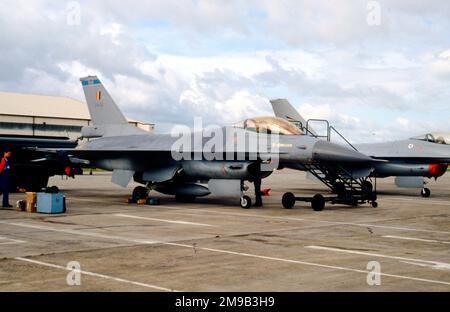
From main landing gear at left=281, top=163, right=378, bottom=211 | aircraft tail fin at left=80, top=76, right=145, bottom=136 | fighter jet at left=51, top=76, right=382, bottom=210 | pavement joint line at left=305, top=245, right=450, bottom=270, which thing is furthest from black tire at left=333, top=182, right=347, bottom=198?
pavement joint line at left=305, top=245, right=450, bottom=270

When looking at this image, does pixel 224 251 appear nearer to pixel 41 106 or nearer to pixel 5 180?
pixel 5 180

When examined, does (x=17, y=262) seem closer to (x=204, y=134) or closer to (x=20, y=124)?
(x=204, y=134)

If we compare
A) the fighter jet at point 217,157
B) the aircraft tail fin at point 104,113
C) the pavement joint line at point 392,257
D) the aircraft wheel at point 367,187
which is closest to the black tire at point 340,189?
the fighter jet at point 217,157

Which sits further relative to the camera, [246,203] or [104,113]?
[104,113]

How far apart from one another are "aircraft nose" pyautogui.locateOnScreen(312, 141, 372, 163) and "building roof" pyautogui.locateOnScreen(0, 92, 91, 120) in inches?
2153

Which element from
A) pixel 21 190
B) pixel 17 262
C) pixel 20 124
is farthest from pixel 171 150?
pixel 20 124

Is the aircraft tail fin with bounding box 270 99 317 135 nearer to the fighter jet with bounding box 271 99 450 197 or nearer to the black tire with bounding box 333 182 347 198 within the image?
the fighter jet with bounding box 271 99 450 197

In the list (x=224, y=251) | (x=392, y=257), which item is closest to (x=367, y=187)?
(x=392, y=257)

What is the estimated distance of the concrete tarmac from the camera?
6.77 m

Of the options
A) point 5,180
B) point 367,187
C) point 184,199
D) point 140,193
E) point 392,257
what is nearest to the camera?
point 392,257

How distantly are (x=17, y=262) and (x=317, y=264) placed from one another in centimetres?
407

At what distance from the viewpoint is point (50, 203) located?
14461 mm

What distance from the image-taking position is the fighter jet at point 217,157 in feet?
52.2

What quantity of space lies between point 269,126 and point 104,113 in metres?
7.70
